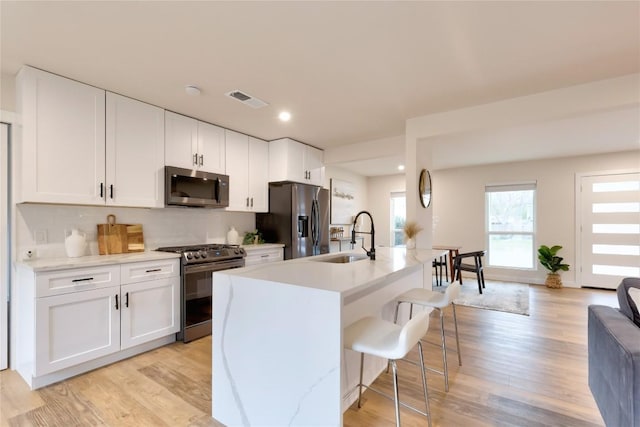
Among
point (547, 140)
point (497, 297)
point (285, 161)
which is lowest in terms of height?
point (497, 297)

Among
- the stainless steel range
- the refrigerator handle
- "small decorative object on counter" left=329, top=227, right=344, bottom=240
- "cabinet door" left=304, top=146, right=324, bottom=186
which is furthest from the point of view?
"small decorative object on counter" left=329, top=227, right=344, bottom=240

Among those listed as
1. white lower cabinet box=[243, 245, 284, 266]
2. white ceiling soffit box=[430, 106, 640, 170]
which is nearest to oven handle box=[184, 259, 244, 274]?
white lower cabinet box=[243, 245, 284, 266]

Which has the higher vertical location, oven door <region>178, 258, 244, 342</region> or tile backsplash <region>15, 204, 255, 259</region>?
tile backsplash <region>15, 204, 255, 259</region>

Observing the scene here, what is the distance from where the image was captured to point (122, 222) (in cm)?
313

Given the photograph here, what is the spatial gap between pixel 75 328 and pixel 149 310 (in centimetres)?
54

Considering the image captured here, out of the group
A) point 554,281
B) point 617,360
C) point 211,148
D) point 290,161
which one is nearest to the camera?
point 617,360

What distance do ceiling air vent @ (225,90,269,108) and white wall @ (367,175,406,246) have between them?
4.89 metres

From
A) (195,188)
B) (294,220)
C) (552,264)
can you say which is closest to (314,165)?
(294,220)

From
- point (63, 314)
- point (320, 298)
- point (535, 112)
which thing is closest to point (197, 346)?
point (63, 314)

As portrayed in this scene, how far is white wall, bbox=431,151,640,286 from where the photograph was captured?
5.44 meters

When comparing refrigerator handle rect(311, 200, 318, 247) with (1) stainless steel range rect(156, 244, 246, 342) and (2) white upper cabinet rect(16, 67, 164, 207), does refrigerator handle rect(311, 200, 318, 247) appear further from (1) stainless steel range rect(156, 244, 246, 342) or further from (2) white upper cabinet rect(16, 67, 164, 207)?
(2) white upper cabinet rect(16, 67, 164, 207)

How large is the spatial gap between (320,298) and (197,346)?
210 cm

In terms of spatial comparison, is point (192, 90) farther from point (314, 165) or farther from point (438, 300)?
point (438, 300)

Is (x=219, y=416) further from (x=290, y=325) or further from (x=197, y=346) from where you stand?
(x=197, y=346)
